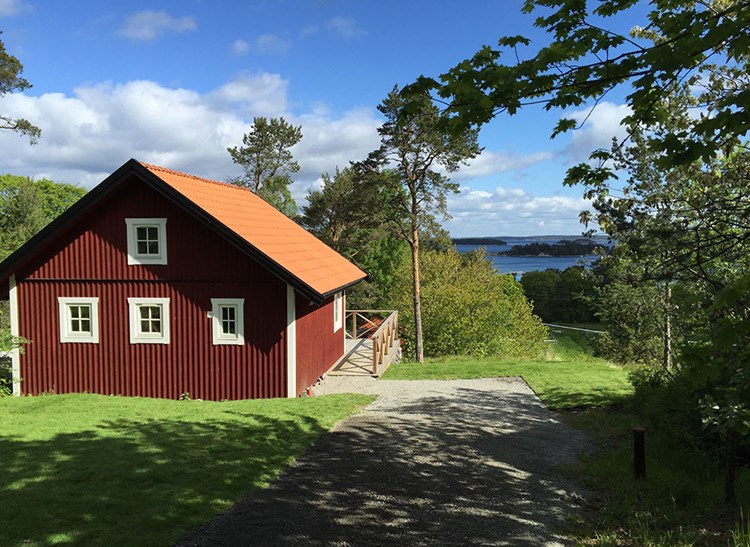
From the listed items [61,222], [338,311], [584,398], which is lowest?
[584,398]

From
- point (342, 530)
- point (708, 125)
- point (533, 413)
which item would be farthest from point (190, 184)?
point (708, 125)

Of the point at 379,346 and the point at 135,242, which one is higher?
the point at 135,242

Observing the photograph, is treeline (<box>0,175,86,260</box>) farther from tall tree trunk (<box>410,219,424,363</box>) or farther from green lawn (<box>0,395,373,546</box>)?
green lawn (<box>0,395,373,546</box>)

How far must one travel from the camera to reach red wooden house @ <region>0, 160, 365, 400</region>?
1355 centimetres

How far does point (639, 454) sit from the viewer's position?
756 centimetres

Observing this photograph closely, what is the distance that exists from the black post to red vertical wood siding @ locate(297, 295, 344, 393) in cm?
825

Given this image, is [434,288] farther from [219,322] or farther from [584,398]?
[219,322]

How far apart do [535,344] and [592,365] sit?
2151cm

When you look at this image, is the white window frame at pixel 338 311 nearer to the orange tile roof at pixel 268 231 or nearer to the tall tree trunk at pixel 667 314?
the orange tile roof at pixel 268 231

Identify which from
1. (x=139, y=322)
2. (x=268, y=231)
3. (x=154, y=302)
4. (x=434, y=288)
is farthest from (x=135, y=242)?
(x=434, y=288)

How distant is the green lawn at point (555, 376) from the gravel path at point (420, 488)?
7.50ft

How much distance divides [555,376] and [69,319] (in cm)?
1365

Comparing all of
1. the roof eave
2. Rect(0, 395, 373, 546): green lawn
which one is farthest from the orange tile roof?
Rect(0, 395, 373, 546): green lawn

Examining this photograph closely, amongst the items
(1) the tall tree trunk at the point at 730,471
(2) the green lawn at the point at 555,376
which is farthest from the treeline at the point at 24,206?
(1) the tall tree trunk at the point at 730,471
